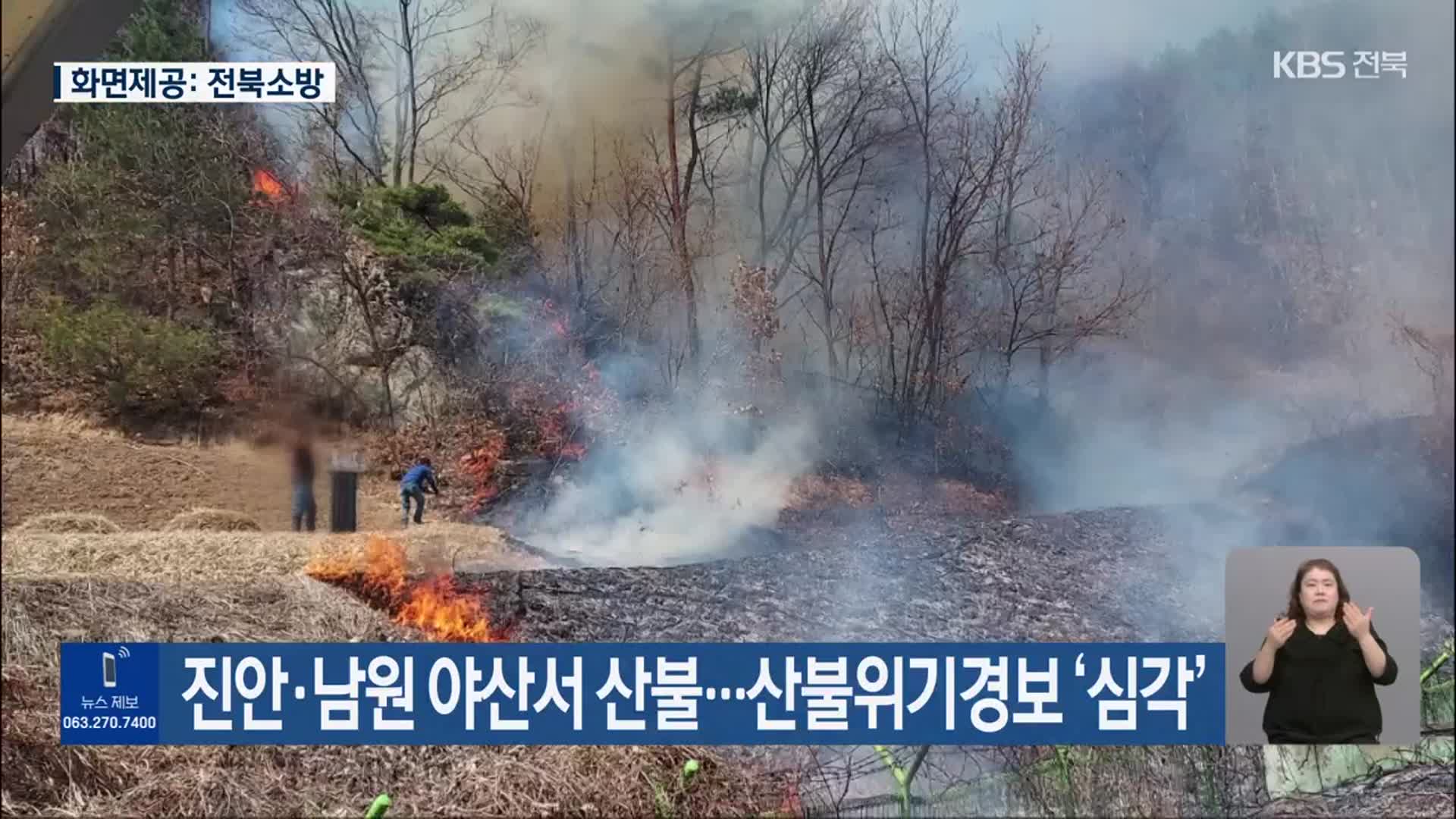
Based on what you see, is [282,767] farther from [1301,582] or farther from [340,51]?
[1301,582]

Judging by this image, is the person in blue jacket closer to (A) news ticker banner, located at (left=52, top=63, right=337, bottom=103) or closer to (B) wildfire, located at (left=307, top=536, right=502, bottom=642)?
(B) wildfire, located at (left=307, top=536, right=502, bottom=642)

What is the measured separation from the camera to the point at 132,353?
3.75m

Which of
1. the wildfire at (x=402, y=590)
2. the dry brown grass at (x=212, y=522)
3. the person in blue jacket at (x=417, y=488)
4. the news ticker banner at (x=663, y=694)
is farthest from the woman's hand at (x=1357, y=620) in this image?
the dry brown grass at (x=212, y=522)

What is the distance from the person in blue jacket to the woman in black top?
9.32ft

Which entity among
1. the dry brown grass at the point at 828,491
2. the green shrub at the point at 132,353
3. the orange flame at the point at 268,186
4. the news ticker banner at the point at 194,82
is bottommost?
the dry brown grass at the point at 828,491

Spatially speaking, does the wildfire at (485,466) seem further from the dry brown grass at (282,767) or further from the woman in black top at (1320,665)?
the woman in black top at (1320,665)

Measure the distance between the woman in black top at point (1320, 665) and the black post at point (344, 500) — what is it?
121 inches

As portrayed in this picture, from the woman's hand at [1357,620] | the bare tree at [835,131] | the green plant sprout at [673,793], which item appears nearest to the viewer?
the woman's hand at [1357,620]

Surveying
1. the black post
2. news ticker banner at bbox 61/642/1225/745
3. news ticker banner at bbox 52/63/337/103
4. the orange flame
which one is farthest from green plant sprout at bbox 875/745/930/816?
news ticker banner at bbox 52/63/337/103

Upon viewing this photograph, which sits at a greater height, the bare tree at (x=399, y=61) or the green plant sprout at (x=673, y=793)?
the bare tree at (x=399, y=61)

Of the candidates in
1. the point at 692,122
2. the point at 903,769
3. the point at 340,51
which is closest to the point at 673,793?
the point at 903,769

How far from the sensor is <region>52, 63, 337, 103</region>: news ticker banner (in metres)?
3.57

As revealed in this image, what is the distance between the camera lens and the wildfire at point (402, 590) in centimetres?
363

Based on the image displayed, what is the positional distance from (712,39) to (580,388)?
129 cm
